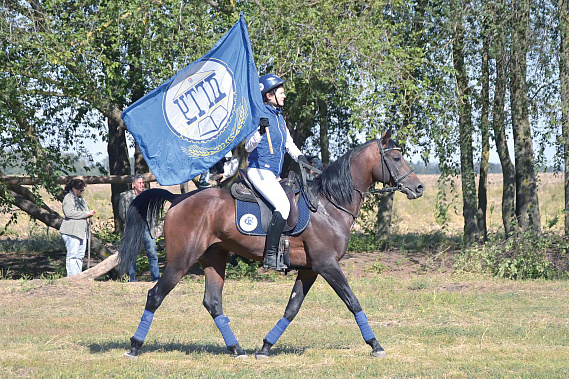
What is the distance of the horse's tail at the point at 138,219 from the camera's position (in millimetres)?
8203

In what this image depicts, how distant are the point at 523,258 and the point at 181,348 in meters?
8.43

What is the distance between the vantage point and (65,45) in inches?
533

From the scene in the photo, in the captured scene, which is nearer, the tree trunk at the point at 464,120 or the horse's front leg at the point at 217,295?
the horse's front leg at the point at 217,295

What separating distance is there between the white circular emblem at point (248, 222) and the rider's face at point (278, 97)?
1.26 metres

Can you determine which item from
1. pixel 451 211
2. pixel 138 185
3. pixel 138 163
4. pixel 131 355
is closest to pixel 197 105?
pixel 131 355

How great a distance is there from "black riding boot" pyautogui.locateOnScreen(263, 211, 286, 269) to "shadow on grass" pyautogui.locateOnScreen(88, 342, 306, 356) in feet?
3.68

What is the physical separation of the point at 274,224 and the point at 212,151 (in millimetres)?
1330

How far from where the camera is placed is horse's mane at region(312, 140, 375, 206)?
25.4 feet

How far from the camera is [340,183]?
7.76 meters

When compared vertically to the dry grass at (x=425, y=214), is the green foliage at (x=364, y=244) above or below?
below

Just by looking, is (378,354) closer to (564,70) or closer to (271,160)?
(271,160)

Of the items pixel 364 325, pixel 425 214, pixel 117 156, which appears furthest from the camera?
pixel 425 214

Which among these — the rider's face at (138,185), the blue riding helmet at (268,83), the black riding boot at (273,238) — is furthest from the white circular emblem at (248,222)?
the rider's face at (138,185)

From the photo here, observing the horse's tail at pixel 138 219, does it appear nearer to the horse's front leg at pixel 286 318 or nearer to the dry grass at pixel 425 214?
the horse's front leg at pixel 286 318
